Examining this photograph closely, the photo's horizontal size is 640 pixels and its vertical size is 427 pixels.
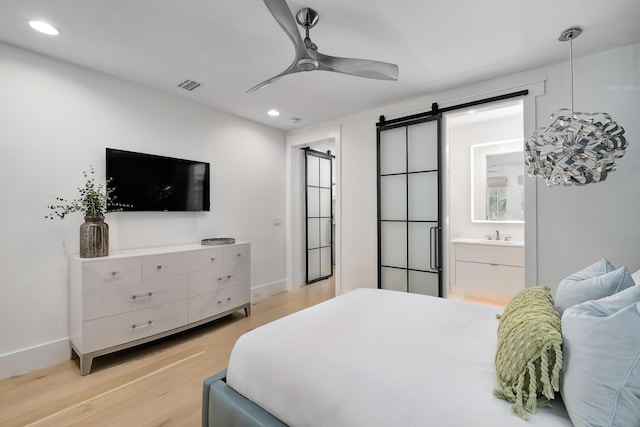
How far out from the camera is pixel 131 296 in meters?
2.49

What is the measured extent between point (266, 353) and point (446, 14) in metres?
2.30

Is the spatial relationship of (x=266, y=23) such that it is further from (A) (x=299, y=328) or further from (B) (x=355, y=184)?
(B) (x=355, y=184)

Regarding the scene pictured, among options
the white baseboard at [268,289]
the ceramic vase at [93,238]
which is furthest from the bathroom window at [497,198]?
the ceramic vase at [93,238]

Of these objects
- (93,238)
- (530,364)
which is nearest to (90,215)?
(93,238)

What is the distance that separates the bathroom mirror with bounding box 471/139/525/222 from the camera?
3.92 meters

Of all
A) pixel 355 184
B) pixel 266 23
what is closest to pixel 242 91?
pixel 266 23

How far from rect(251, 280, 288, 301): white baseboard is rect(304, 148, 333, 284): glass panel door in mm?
508

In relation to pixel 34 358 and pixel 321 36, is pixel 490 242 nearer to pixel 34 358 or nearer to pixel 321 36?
pixel 321 36

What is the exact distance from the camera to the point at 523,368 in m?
0.97

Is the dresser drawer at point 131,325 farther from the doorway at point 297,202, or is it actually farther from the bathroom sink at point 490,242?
the bathroom sink at point 490,242

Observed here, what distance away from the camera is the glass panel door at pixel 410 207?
330cm

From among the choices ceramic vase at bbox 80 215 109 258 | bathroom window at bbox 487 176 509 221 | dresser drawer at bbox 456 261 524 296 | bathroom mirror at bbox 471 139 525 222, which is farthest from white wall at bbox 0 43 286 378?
bathroom window at bbox 487 176 509 221

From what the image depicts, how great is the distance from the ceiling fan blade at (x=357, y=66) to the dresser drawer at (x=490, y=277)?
2.77 meters

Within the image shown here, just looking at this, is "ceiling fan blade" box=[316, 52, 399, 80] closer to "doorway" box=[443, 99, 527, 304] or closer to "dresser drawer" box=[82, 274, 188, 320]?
"doorway" box=[443, 99, 527, 304]
